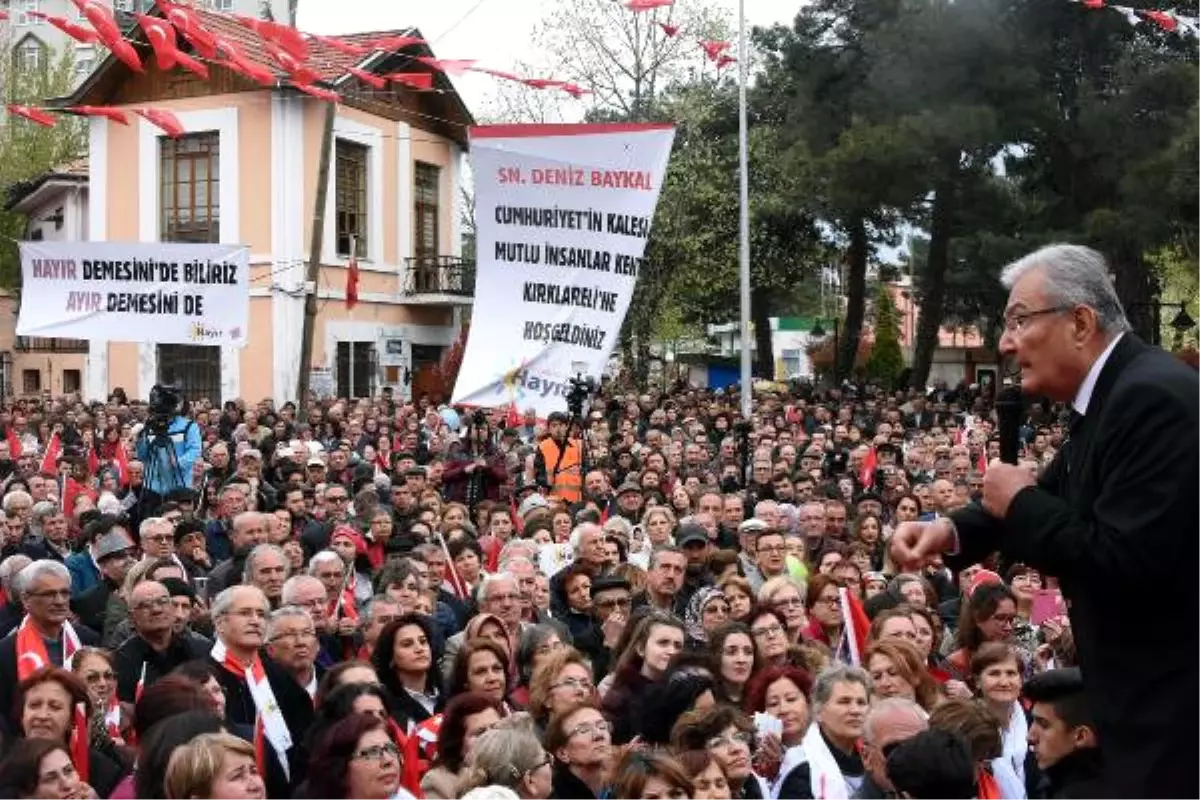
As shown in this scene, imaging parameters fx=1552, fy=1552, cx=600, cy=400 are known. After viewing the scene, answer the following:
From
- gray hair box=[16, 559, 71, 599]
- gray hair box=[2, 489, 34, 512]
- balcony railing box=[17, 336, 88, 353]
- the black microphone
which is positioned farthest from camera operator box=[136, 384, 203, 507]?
balcony railing box=[17, 336, 88, 353]

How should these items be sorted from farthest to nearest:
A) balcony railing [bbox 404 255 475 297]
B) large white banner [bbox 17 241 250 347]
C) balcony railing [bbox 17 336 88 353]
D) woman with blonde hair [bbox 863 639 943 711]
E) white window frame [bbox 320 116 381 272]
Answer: balcony railing [bbox 17 336 88 353] < balcony railing [bbox 404 255 475 297] < white window frame [bbox 320 116 381 272] < large white banner [bbox 17 241 250 347] < woman with blonde hair [bbox 863 639 943 711]

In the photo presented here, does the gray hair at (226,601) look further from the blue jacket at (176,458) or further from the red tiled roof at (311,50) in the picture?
the red tiled roof at (311,50)

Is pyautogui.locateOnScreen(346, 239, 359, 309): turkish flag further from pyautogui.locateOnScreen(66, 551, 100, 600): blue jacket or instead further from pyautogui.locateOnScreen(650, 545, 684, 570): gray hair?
Answer: pyautogui.locateOnScreen(650, 545, 684, 570): gray hair

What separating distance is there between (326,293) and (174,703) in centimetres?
2635

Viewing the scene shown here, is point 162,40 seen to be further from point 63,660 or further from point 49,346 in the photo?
point 49,346

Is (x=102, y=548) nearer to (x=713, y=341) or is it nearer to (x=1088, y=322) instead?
(x=1088, y=322)

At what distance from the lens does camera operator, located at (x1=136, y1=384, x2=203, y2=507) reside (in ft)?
40.4

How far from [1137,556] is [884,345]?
1953 inches

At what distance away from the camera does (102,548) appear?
9180 millimetres

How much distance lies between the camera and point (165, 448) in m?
12.8

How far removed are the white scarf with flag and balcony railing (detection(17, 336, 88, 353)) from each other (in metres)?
35.0

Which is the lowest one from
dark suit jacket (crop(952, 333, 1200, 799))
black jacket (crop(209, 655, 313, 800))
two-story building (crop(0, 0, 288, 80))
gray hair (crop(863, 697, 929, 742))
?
black jacket (crop(209, 655, 313, 800))

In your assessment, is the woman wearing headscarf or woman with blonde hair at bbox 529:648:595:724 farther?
the woman wearing headscarf

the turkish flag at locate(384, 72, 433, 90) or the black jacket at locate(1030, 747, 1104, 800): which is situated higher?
the turkish flag at locate(384, 72, 433, 90)
